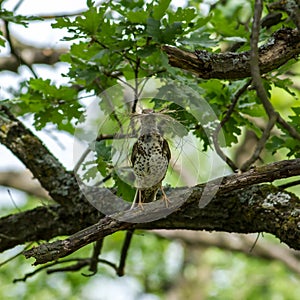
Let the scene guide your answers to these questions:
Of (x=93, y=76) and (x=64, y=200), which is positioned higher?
(x=93, y=76)

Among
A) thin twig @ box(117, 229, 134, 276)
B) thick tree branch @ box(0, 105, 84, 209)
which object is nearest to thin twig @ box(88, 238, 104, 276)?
thin twig @ box(117, 229, 134, 276)

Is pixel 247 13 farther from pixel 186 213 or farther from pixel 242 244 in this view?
pixel 242 244

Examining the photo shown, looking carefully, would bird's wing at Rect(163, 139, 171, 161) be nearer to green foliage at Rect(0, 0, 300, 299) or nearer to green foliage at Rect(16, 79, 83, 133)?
green foliage at Rect(0, 0, 300, 299)

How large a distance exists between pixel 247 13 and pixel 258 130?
1.17 m

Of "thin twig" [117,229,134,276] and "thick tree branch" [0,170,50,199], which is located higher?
"thick tree branch" [0,170,50,199]

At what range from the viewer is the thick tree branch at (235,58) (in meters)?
2.68

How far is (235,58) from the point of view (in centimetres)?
275

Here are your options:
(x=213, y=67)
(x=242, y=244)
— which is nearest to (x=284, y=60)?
(x=213, y=67)

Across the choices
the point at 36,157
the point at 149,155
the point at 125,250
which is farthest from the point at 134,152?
the point at 125,250

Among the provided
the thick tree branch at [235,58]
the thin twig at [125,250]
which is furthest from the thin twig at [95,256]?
the thick tree branch at [235,58]

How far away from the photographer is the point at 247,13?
14.6 feet

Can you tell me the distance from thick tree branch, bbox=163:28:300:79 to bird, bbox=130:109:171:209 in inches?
10.1

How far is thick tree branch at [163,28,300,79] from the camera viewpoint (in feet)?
8.80

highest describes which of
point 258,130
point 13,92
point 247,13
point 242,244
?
point 247,13
